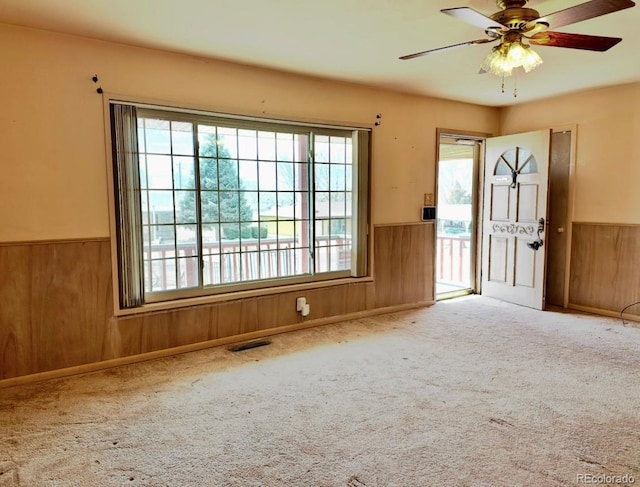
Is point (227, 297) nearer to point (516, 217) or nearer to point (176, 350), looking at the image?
point (176, 350)

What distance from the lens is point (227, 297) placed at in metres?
3.68

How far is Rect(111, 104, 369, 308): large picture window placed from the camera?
128 inches

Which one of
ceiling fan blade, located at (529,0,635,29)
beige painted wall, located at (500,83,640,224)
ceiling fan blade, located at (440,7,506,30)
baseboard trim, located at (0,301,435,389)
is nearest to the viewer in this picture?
ceiling fan blade, located at (529,0,635,29)

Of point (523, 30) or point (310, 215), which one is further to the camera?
point (310, 215)

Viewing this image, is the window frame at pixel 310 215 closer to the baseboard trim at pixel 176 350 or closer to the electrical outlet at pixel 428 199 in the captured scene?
the baseboard trim at pixel 176 350

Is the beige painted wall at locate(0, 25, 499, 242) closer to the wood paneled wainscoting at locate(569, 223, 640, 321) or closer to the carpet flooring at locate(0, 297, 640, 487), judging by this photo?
the carpet flooring at locate(0, 297, 640, 487)

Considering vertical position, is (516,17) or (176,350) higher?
(516,17)

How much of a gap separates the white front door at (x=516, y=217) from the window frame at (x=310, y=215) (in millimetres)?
1846

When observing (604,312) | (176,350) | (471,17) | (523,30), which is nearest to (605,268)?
(604,312)

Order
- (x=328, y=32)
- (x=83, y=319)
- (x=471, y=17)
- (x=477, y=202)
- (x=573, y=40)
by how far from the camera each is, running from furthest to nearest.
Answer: (x=477, y=202)
(x=83, y=319)
(x=328, y=32)
(x=573, y=40)
(x=471, y=17)

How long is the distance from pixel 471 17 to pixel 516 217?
3434 mm

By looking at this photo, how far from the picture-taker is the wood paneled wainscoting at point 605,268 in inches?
173

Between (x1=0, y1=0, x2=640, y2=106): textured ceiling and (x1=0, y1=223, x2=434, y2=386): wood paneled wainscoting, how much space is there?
60.1 inches

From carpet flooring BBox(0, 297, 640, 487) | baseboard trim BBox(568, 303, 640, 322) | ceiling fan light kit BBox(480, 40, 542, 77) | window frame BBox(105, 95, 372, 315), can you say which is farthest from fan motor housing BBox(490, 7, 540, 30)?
baseboard trim BBox(568, 303, 640, 322)
